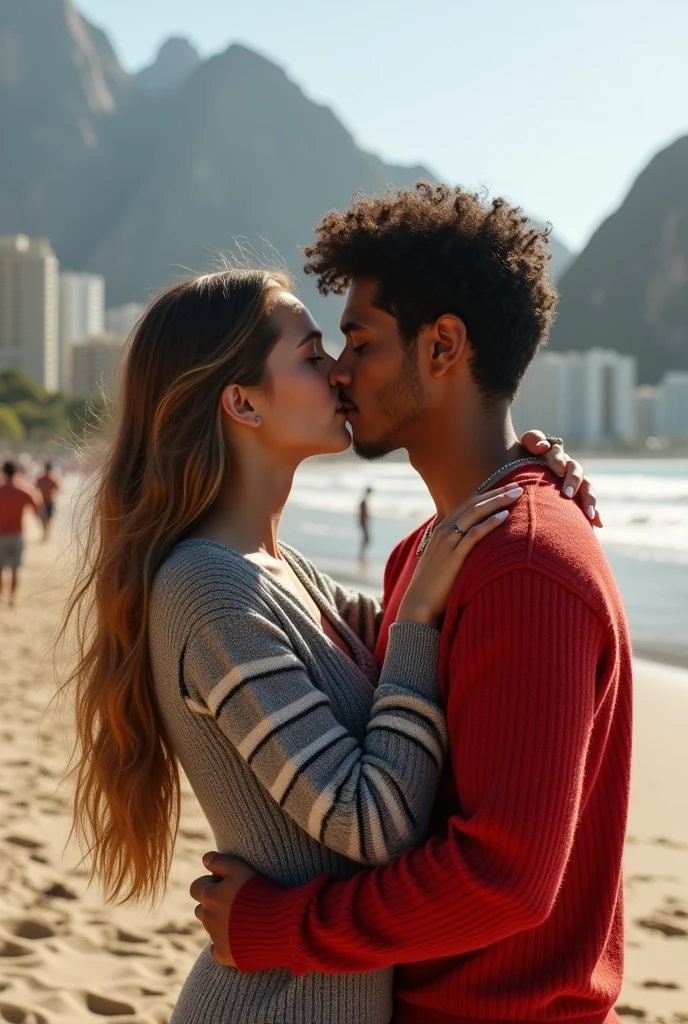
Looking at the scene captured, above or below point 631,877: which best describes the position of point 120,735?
above

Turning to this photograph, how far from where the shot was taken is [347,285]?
202 cm

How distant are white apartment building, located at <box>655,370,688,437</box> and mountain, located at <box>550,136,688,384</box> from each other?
1483 centimetres

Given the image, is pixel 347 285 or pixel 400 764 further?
pixel 347 285

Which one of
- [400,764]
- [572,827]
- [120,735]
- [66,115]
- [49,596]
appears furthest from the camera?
[66,115]

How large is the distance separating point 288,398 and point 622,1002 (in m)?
2.68

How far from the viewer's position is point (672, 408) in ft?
413

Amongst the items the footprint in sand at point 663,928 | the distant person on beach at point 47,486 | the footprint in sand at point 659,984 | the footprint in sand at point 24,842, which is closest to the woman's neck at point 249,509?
the footprint in sand at point 659,984

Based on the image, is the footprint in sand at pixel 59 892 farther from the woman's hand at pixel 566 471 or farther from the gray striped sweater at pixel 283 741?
the woman's hand at pixel 566 471

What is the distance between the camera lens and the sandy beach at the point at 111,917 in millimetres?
3254

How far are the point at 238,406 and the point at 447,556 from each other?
0.52 m

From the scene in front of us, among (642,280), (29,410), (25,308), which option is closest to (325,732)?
(29,410)

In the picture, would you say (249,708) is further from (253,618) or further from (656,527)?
(656,527)

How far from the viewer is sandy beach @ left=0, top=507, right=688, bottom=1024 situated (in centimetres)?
325

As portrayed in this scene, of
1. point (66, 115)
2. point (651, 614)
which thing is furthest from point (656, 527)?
point (66, 115)
